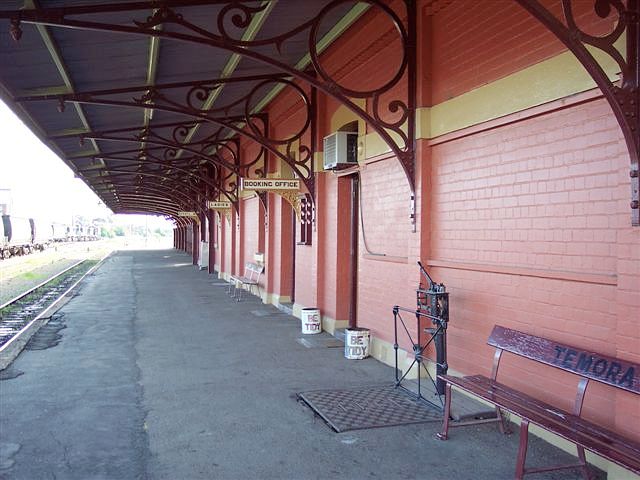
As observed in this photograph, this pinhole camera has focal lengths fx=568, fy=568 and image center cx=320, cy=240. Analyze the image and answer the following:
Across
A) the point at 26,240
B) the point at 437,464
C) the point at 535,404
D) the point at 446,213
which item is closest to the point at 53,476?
the point at 437,464

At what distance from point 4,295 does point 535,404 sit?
16385mm

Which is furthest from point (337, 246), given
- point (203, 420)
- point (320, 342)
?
point (203, 420)

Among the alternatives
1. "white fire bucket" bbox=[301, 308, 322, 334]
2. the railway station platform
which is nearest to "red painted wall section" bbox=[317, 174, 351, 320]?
"white fire bucket" bbox=[301, 308, 322, 334]

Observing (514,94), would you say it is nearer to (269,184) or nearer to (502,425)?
(502,425)

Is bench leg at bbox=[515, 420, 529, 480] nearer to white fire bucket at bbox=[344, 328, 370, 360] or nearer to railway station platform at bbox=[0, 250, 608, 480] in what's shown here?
railway station platform at bbox=[0, 250, 608, 480]

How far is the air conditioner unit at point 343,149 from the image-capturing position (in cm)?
830

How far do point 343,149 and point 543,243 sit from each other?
415 cm

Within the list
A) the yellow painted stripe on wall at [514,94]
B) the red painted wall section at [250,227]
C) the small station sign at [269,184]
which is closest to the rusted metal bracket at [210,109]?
the small station sign at [269,184]

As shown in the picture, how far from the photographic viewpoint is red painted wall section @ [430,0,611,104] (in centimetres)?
462

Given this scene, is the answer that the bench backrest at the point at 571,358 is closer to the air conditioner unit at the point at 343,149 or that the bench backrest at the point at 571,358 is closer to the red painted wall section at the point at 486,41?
the red painted wall section at the point at 486,41

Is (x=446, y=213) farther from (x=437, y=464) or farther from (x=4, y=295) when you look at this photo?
(x=4, y=295)

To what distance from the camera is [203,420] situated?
16.7 feet

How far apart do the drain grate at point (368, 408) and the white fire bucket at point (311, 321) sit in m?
3.27

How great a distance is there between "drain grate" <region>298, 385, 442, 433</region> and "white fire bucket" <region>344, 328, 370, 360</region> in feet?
4.45
